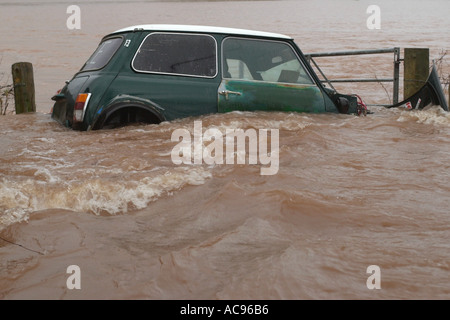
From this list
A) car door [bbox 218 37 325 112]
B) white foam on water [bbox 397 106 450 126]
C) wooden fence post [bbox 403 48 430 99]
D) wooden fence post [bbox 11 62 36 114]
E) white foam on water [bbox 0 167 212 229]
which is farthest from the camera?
wooden fence post [bbox 403 48 430 99]

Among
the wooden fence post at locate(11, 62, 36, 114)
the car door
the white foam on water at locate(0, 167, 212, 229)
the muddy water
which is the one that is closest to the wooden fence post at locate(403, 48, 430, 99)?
the muddy water

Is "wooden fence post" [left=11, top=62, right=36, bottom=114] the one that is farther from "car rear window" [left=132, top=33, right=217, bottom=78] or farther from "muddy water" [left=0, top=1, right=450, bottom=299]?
"car rear window" [left=132, top=33, right=217, bottom=78]

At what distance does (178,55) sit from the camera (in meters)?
6.59

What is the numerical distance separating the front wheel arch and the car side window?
946 mm

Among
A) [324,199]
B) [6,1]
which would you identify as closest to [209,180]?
[324,199]

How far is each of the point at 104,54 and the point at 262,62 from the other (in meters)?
1.80

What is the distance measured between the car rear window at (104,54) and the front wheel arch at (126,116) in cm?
58

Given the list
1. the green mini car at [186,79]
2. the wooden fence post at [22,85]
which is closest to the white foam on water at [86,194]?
the green mini car at [186,79]

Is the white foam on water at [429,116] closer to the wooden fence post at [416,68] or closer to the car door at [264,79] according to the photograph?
the wooden fence post at [416,68]

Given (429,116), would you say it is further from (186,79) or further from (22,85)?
(22,85)

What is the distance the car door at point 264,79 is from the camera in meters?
6.73

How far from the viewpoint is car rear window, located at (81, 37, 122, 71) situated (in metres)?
6.55

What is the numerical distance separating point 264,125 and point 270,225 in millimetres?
2776

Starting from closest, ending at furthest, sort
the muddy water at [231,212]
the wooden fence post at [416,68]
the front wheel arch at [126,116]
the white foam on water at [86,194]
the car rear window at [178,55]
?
1. the muddy water at [231,212]
2. the white foam on water at [86,194]
3. the front wheel arch at [126,116]
4. the car rear window at [178,55]
5. the wooden fence post at [416,68]
